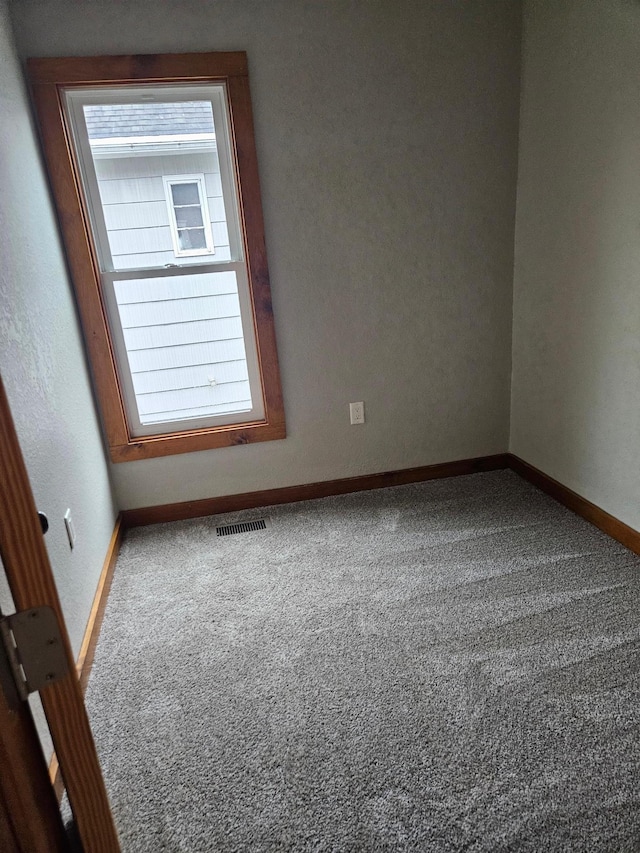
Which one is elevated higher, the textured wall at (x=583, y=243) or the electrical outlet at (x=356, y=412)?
the textured wall at (x=583, y=243)

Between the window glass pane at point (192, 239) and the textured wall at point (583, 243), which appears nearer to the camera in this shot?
the textured wall at point (583, 243)

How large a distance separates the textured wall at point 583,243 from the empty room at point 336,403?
1 centimetres

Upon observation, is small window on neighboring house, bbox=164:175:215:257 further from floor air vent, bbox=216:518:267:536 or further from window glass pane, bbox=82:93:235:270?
floor air vent, bbox=216:518:267:536

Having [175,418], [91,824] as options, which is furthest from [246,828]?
[175,418]

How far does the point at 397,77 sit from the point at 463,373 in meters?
1.41

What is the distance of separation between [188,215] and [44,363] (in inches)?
39.4

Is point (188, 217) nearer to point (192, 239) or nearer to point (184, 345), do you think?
point (192, 239)

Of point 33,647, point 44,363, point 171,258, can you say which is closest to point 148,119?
point 171,258

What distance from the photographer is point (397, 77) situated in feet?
7.45

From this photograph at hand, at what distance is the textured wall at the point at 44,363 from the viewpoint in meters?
1.48

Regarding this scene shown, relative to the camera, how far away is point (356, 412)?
105 inches

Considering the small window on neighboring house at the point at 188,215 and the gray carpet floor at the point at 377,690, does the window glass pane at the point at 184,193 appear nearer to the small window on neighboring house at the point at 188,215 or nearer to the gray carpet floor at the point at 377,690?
the small window on neighboring house at the point at 188,215

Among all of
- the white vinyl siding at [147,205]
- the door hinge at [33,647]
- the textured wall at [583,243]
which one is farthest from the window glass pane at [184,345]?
the door hinge at [33,647]

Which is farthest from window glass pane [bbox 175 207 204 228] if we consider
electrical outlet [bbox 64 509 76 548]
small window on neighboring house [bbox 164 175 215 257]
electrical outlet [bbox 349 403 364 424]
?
electrical outlet [bbox 64 509 76 548]
